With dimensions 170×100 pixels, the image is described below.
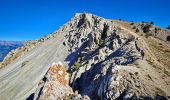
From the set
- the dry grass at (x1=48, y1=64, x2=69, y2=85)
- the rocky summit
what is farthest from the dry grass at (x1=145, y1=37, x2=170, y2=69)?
the dry grass at (x1=48, y1=64, x2=69, y2=85)

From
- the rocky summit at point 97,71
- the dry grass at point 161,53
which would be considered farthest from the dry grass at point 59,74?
the dry grass at point 161,53

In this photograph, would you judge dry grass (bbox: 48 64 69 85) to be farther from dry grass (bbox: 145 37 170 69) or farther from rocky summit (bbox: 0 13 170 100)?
dry grass (bbox: 145 37 170 69)

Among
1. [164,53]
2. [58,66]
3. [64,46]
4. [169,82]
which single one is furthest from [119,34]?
[64,46]

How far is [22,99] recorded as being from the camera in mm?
66000

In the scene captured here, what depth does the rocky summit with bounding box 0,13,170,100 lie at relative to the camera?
4100 centimetres

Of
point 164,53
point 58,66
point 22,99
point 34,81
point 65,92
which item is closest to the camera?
point 65,92

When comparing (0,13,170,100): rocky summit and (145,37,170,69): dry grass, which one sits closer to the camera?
(0,13,170,100): rocky summit

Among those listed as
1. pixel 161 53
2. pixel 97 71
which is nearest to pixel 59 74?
pixel 97 71

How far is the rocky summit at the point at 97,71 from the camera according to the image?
135 ft

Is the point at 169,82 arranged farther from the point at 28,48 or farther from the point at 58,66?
the point at 28,48

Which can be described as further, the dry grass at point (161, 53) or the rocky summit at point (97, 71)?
the dry grass at point (161, 53)

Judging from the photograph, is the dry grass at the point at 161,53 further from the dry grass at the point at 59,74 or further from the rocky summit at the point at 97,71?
the dry grass at the point at 59,74

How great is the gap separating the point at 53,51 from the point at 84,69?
3575cm

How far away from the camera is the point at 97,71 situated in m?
51.0
